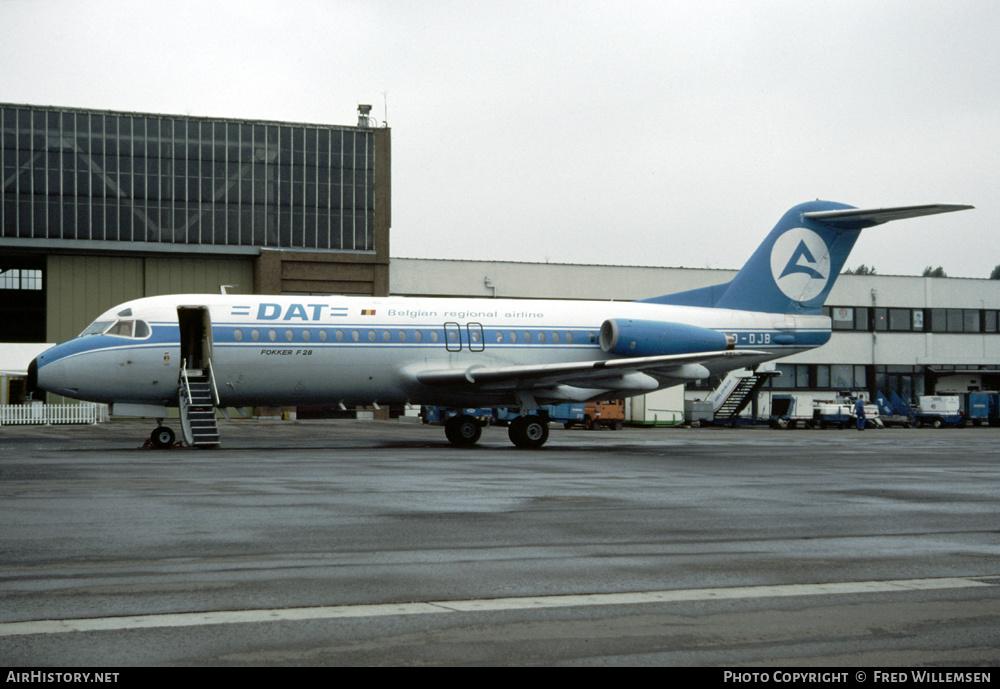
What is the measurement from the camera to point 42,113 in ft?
181

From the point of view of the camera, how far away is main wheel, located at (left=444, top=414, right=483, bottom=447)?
1123 inches

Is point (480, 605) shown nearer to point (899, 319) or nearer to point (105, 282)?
point (105, 282)

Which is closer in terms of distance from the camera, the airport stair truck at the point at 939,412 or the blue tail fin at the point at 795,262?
the blue tail fin at the point at 795,262

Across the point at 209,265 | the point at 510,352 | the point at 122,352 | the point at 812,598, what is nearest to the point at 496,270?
the point at 209,265

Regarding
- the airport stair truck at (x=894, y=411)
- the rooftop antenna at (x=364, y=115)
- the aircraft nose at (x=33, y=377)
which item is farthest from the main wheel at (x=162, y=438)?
the airport stair truck at (x=894, y=411)

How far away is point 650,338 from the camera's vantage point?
92.9 ft

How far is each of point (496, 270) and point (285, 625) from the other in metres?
56.8

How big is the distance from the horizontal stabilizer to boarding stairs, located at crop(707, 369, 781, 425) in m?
24.7

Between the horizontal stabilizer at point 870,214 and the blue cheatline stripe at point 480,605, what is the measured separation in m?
20.9

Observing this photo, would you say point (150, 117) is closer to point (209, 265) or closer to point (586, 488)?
point (209, 265)

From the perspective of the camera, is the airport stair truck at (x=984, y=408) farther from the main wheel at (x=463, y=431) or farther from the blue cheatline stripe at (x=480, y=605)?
the blue cheatline stripe at (x=480, y=605)

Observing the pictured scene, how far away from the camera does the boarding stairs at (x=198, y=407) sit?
954 inches

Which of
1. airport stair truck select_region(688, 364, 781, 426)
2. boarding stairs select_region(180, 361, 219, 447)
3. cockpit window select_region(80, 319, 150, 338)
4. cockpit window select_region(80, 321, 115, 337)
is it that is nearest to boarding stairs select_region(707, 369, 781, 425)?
airport stair truck select_region(688, 364, 781, 426)

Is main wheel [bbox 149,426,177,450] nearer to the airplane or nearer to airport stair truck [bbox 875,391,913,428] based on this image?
the airplane
